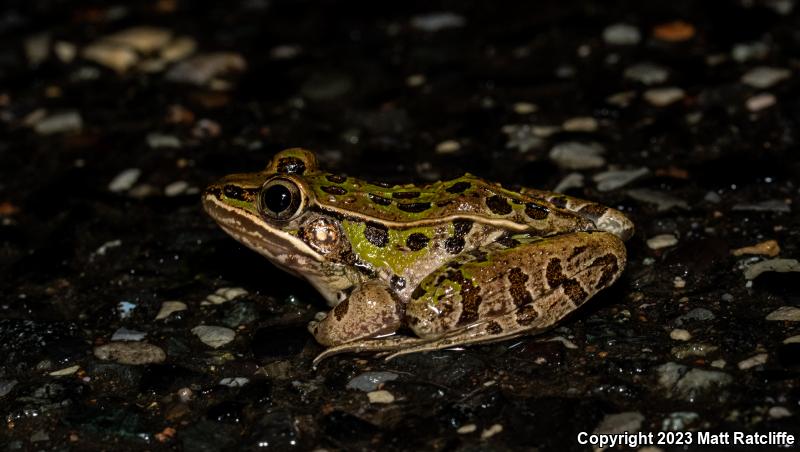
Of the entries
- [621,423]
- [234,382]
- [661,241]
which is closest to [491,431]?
[621,423]

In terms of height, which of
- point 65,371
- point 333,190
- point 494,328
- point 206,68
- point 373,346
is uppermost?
point 333,190

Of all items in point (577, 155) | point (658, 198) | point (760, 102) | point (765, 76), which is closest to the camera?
point (658, 198)

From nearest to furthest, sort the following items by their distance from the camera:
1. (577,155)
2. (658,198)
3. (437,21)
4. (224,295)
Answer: (224,295) < (658,198) < (577,155) < (437,21)

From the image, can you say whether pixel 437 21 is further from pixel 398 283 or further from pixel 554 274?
pixel 554 274

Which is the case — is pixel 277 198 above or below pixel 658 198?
above

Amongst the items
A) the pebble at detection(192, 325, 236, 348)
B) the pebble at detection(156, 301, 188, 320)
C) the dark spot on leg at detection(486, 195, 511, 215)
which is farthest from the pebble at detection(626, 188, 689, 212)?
the pebble at detection(156, 301, 188, 320)

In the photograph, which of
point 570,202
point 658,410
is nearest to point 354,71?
point 570,202

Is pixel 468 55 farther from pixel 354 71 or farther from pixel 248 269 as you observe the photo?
pixel 248 269
